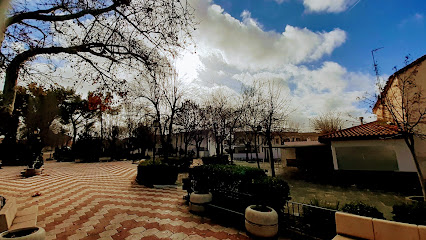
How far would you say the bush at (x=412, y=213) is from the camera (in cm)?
332

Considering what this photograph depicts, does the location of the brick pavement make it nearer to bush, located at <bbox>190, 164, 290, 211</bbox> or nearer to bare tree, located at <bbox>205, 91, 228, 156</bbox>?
bush, located at <bbox>190, 164, 290, 211</bbox>

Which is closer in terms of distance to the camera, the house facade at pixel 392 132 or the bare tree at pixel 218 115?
the house facade at pixel 392 132

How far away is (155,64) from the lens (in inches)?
252

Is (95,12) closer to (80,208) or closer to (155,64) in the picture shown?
(155,64)

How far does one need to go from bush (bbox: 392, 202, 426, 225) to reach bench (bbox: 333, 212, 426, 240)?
2.42ft

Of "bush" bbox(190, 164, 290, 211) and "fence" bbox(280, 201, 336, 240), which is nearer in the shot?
"fence" bbox(280, 201, 336, 240)

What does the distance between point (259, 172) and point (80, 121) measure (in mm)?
40218

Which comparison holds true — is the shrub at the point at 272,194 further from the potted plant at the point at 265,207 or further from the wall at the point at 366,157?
the wall at the point at 366,157

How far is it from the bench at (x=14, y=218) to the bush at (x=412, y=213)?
27.3 feet

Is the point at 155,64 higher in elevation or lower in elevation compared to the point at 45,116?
lower

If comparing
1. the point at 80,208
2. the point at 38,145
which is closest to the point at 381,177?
the point at 80,208

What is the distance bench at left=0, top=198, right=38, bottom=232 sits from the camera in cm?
387

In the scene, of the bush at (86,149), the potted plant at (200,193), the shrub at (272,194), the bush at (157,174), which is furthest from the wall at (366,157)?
the bush at (86,149)

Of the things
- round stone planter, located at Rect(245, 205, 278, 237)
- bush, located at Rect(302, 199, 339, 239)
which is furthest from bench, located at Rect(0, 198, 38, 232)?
bush, located at Rect(302, 199, 339, 239)
